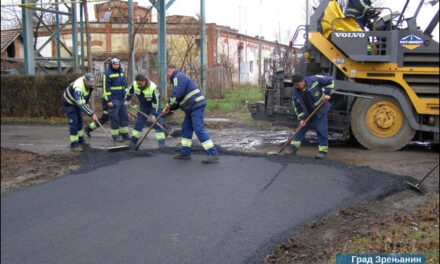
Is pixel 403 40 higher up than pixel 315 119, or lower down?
higher up

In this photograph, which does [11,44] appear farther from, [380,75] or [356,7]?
[380,75]

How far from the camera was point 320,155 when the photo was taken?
7.28 meters

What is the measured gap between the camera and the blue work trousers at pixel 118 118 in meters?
8.69

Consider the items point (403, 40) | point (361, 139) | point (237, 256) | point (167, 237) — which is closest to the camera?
point (237, 256)

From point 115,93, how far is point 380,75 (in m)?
5.26

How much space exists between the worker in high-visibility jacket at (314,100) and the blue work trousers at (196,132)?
168 centimetres

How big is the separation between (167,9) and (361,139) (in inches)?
374

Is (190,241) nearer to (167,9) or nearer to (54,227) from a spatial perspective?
(54,227)

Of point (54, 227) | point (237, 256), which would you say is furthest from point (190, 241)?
point (54, 227)

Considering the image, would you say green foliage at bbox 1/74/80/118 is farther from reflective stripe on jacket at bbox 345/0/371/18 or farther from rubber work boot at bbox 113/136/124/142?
reflective stripe on jacket at bbox 345/0/371/18

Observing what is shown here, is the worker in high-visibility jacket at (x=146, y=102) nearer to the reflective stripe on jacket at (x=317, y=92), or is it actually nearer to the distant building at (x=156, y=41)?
the reflective stripe on jacket at (x=317, y=92)

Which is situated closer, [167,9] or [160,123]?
[160,123]

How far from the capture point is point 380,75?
A: 8016 mm

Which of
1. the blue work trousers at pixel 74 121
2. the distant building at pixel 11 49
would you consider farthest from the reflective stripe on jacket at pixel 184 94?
the distant building at pixel 11 49
